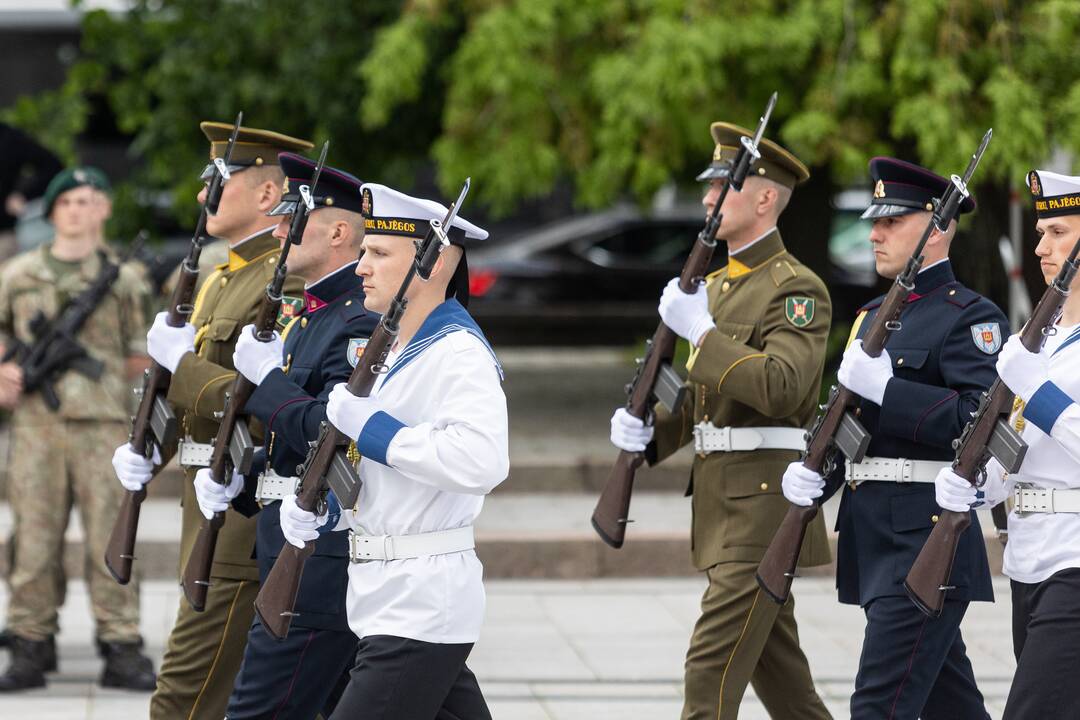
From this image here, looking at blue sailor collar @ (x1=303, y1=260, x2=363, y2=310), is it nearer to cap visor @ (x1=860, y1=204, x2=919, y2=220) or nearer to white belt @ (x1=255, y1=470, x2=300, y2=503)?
white belt @ (x1=255, y1=470, x2=300, y2=503)

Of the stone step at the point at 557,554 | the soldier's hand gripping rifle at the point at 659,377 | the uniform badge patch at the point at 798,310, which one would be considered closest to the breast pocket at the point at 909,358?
→ the uniform badge patch at the point at 798,310

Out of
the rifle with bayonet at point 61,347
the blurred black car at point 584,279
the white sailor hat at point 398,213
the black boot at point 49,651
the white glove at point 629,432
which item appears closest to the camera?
the white sailor hat at point 398,213

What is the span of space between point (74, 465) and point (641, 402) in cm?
277

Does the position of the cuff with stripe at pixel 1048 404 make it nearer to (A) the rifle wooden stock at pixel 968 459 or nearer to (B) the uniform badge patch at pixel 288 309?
(A) the rifle wooden stock at pixel 968 459

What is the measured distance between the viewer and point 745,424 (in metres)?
5.50

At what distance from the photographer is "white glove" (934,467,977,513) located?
4.67 meters

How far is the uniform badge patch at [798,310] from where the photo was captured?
5.39 m

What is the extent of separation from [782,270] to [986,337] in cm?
70

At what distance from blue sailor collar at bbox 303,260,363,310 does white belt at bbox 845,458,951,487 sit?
145 centimetres

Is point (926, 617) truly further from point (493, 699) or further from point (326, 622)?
point (493, 699)

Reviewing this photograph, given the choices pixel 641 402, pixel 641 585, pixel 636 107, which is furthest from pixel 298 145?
pixel 636 107

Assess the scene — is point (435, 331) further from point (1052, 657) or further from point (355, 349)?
point (1052, 657)

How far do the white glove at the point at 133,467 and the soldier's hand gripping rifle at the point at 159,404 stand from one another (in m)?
0.02

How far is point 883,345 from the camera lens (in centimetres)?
499
